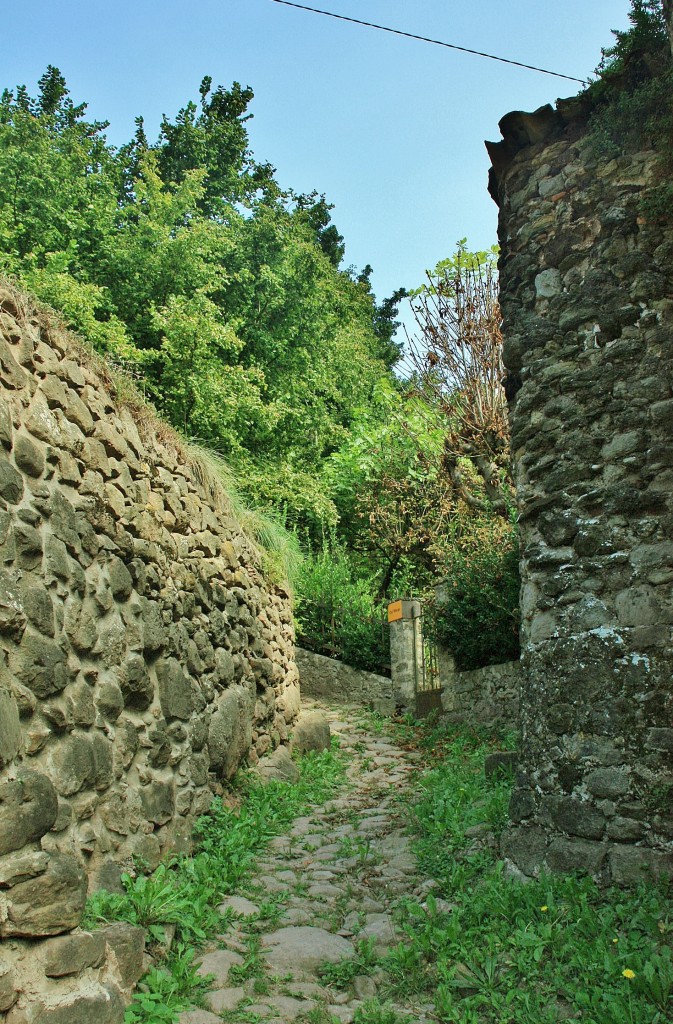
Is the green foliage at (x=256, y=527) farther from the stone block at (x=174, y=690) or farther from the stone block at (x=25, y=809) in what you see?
the stone block at (x=25, y=809)

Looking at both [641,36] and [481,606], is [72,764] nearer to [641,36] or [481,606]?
[641,36]

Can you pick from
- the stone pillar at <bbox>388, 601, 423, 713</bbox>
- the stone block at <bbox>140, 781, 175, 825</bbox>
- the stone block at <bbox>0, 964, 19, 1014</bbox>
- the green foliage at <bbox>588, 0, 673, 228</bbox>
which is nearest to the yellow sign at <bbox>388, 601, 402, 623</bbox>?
the stone pillar at <bbox>388, 601, 423, 713</bbox>

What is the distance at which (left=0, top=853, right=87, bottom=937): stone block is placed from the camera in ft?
8.73

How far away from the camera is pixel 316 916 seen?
13.8 feet

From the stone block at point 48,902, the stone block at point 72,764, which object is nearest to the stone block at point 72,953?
the stone block at point 48,902

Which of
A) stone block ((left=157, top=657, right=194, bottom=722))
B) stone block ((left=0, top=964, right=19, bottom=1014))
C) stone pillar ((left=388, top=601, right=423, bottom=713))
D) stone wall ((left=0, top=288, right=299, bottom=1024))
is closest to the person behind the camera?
stone block ((left=0, top=964, right=19, bottom=1014))

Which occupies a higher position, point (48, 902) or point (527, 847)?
point (48, 902)

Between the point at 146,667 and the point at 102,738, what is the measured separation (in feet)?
2.29

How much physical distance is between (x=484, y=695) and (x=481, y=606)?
105 cm

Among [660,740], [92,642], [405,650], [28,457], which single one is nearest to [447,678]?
[405,650]

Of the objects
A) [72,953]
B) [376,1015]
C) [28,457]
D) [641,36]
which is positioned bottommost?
[376,1015]

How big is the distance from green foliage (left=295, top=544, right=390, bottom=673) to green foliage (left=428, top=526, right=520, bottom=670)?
2.38m

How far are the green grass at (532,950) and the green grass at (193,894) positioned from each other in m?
0.86

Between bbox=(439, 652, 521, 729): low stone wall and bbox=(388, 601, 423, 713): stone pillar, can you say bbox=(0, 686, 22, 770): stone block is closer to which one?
bbox=(439, 652, 521, 729): low stone wall
